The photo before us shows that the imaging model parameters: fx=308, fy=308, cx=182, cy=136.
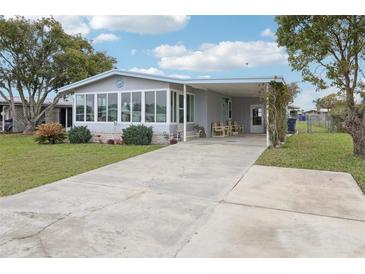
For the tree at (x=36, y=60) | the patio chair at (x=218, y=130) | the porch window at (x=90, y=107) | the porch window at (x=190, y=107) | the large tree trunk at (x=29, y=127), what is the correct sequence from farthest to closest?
the large tree trunk at (x=29, y=127) < the tree at (x=36, y=60) < the patio chair at (x=218, y=130) < the porch window at (x=90, y=107) < the porch window at (x=190, y=107)

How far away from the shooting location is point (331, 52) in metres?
10.4

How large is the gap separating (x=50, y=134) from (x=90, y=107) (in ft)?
8.24

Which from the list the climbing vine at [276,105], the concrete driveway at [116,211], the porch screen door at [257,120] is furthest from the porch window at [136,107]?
the porch screen door at [257,120]

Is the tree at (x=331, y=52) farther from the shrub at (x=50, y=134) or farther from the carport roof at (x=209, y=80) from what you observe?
the shrub at (x=50, y=134)

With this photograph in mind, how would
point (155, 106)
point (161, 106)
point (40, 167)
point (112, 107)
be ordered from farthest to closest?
point (112, 107)
point (155, 106)
point (161, 106)
point (40, 167)

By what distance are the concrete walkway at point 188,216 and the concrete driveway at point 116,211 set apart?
13 mm

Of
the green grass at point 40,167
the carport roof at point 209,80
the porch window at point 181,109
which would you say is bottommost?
the green grass at point 40,167

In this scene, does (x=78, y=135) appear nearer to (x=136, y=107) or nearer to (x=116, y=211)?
(x=136, y=107)

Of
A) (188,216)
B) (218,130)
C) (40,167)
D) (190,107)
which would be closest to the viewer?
(188,216)

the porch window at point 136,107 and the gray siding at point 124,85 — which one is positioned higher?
the gray siding at point 124,85

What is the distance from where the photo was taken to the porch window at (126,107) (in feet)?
50.3

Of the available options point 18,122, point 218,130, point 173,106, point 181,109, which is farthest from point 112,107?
point 18,122
